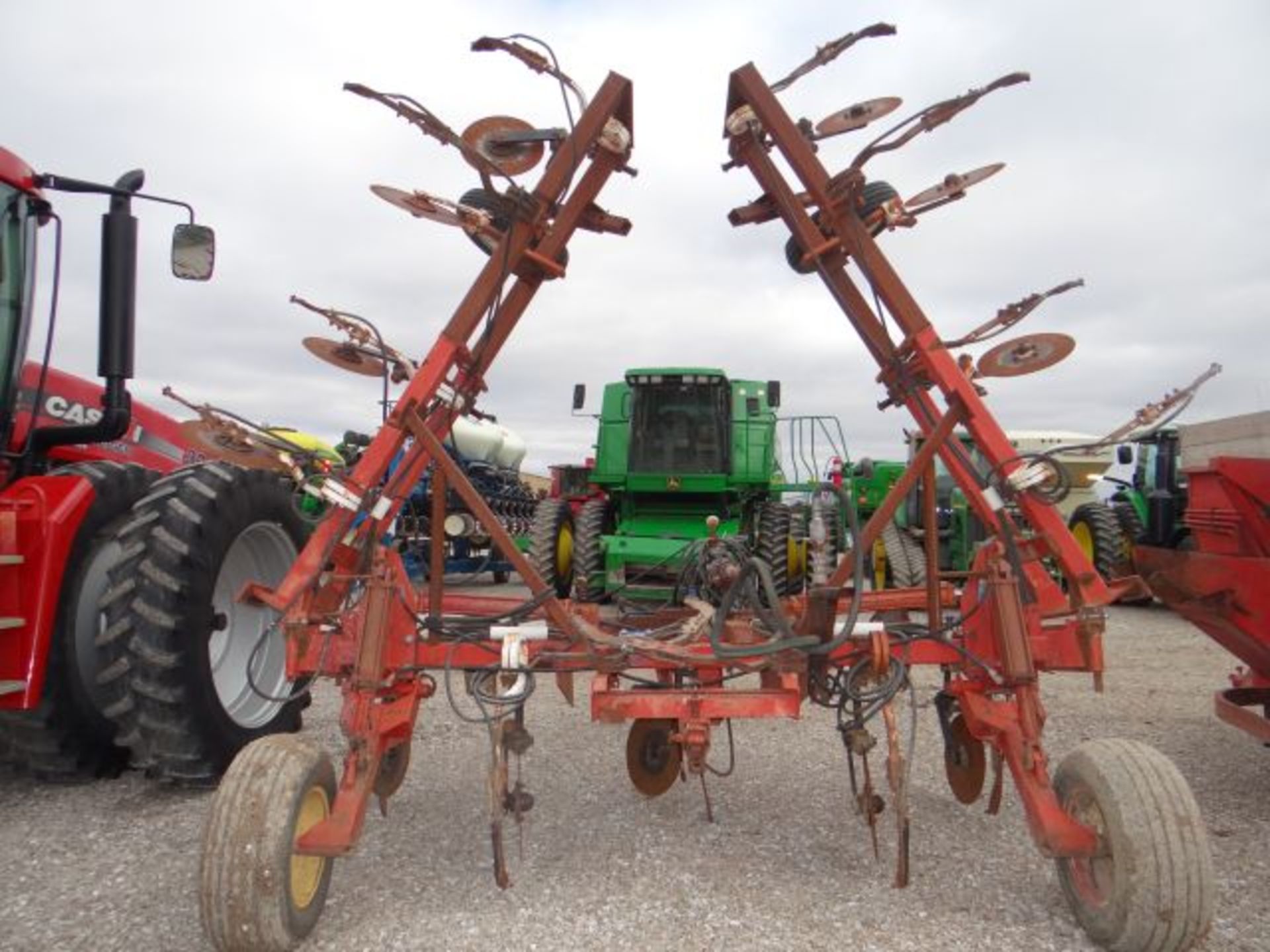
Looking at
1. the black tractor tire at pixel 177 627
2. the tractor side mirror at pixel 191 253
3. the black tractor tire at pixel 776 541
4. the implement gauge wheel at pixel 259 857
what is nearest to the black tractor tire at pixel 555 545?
the black tractor tire at pixel 776 541

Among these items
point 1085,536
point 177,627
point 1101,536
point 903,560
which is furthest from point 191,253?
point 1085,536

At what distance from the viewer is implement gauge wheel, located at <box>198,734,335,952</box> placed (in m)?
2.20

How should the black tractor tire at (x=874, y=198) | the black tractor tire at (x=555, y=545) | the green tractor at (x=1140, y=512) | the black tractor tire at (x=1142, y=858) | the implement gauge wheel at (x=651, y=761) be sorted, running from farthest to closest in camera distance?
1. the black tractor tire at (x=555, y=545)
2. the green tractor at (x=1140, y=512)
3. the implement gauge wheel at (x=651, y=761)
4. the black tractor tire at (x=874, y=198)
5. the black tractor tire at (x=1142, y=858)

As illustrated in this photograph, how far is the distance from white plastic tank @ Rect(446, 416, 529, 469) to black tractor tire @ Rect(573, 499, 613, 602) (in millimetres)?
4205

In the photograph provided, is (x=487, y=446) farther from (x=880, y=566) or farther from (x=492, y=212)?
(x=492, y=212)

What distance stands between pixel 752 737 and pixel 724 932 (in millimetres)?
2153

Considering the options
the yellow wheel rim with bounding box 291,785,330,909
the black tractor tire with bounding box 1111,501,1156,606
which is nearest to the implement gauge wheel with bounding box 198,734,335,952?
the yellow wheel rim with bounding box 291,785,330,909

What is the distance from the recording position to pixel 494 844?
103 inches

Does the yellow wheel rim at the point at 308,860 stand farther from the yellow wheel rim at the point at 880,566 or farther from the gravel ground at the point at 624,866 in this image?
the yellow wheel rim at the point at 880,566

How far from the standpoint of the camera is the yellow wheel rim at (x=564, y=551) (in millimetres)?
9641

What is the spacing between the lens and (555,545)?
961 cm

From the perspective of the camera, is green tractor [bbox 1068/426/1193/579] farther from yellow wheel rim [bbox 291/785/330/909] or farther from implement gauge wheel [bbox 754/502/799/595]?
yellow wheel rim [bbox 291/785/330/909]

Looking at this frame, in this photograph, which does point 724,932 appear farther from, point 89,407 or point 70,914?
point 89,407

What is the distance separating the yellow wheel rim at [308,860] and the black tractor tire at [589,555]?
19.9 ft
